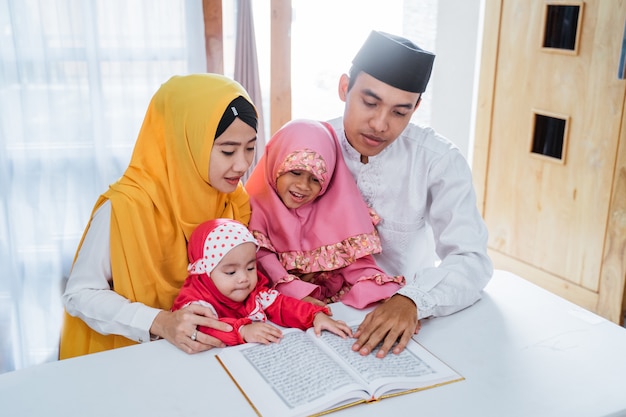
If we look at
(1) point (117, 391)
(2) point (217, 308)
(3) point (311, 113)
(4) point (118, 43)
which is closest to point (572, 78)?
(3) point (311, 113)

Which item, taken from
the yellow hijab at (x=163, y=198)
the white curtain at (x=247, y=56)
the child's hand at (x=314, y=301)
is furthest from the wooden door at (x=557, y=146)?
the yellow hijab at (x=163, y=198)

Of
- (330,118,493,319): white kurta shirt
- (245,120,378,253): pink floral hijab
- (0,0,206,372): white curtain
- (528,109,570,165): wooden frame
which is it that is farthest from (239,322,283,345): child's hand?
(528,109,570,165): wooden frame

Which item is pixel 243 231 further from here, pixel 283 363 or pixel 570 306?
pixel 570 306

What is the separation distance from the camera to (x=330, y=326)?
1.49 meters

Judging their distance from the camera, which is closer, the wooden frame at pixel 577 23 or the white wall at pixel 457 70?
the wooden frame at pixel 577 23

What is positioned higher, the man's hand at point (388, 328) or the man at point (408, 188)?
the man at point (408, 188)

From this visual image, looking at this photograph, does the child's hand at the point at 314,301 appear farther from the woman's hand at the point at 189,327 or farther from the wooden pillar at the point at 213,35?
the wooden pillar at the point at 213,35

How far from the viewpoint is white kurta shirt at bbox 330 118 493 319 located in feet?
5.96

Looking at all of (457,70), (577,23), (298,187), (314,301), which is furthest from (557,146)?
(314,301)

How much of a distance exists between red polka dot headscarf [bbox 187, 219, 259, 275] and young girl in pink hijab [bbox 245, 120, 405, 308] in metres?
0.19

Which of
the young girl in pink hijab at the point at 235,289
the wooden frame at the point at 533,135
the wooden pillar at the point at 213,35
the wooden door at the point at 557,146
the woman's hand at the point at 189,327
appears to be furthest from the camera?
the wooden frame at the point at 533,135

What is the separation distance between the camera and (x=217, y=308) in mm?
1587

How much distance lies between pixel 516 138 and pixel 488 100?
0.96ft

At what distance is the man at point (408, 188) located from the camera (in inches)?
63.6
